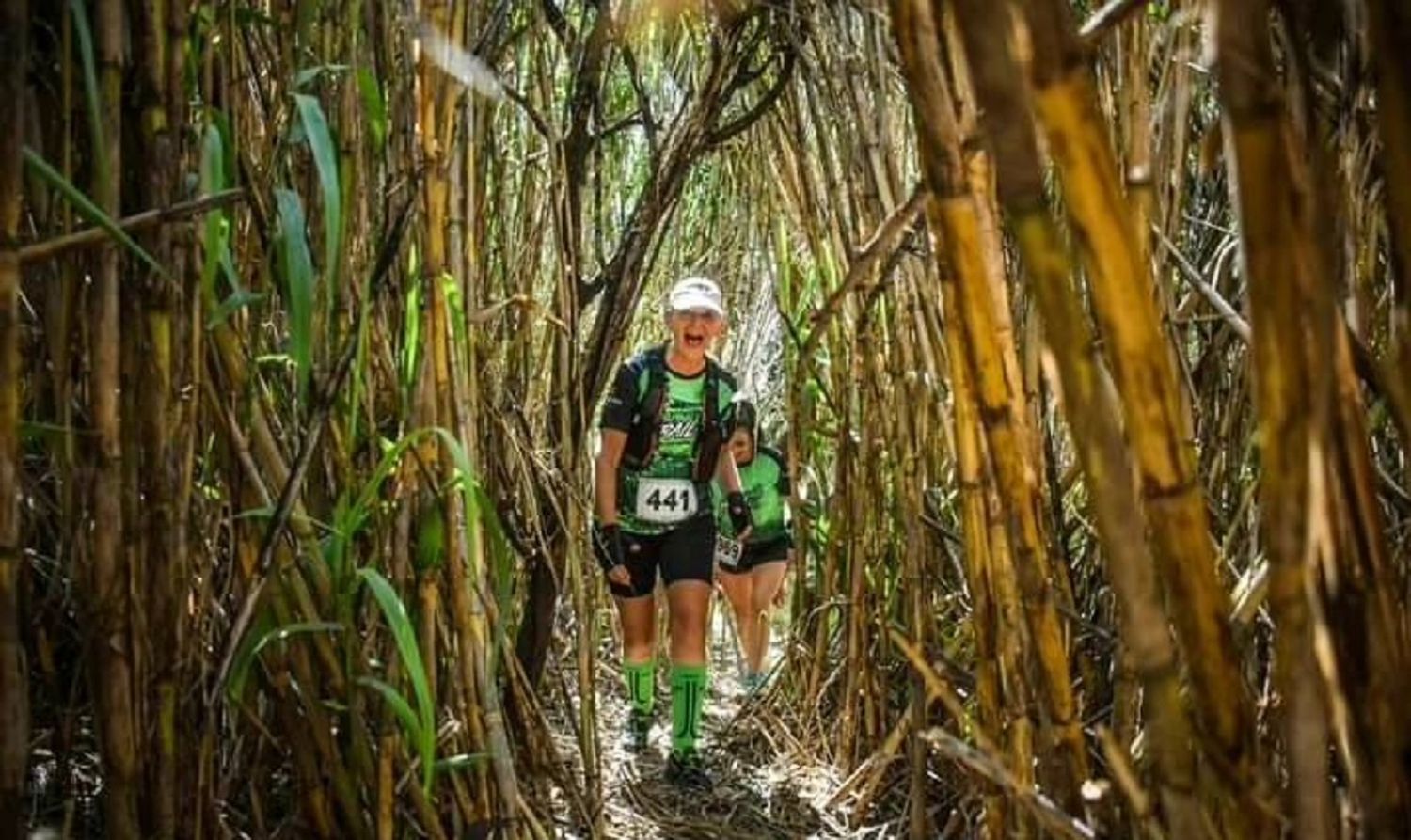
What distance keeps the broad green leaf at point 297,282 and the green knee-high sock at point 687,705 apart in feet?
6.14

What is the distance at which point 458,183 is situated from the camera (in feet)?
4.42

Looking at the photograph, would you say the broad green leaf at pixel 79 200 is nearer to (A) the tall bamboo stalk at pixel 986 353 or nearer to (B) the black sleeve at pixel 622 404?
(A) the tall bamboo stalk at pixel 986 353

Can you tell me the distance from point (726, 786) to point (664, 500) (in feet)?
1.83

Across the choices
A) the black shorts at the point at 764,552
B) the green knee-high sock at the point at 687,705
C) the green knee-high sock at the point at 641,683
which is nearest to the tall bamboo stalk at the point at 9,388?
the green knee-high sock at the point at 687,705

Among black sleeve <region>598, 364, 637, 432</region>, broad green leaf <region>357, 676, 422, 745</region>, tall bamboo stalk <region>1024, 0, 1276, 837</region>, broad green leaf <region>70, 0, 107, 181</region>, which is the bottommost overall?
broad green leaf <region>357, 676, 422, 745</region>

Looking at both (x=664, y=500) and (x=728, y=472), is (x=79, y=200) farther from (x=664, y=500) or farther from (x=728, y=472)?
(x=728, y=472)

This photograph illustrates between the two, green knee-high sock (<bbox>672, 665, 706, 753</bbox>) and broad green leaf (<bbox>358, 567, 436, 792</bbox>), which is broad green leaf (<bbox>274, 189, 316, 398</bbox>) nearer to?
Result: broad green leaf (<bbox>358, 567, 436, 792</bbox>)

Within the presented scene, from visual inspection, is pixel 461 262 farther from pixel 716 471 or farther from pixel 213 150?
pixel 716 471

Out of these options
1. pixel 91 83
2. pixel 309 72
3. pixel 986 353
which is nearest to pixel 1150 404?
pixel 986 353

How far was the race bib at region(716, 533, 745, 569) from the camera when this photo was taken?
325 cm

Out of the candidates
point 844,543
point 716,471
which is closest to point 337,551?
point 844,543

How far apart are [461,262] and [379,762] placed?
44 cm

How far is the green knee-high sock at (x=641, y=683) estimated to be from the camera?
2982mm

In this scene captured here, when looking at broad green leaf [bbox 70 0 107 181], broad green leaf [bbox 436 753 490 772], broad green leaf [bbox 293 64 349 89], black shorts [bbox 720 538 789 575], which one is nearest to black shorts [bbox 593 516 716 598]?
black shorts [bbox 720 538 789 575]
